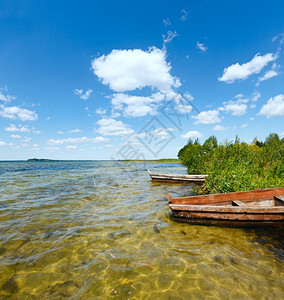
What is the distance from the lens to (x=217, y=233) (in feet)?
17.8

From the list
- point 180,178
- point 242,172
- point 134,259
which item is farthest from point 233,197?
point 180,178

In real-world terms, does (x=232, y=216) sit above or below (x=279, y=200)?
below

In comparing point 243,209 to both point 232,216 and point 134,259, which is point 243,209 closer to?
point 232,216

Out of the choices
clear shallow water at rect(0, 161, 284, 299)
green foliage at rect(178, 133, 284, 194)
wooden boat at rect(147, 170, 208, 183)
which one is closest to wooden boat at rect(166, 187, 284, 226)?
clear shallow water at rect(0, 161, 284, 299)

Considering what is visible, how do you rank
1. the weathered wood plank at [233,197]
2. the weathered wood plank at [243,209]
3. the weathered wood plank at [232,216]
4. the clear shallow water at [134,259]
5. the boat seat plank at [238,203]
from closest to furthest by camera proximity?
the clear shallow water at [134,259], the weathered wood plank at [243,209], the weathered wood plank at [232,216], the boat seat plank at [238,203], the weathered wood plank at [233,197]

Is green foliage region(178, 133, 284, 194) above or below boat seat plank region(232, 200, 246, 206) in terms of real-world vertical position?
above

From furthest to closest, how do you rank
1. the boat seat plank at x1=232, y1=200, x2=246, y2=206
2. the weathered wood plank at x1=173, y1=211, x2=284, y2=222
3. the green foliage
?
the green foliage → the boat seat plank at x1=232, y1=200, x2=246, y2=206 → the weathered wood plank at x1=173, y1=211, x2=284, y2=222

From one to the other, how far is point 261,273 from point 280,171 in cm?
862

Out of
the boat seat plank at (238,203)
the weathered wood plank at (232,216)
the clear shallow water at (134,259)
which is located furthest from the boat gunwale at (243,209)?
the boat seat plank at (238,203)

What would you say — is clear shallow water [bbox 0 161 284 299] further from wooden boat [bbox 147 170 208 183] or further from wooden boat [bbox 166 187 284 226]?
wooden boat [bbox 147 170 208 183]

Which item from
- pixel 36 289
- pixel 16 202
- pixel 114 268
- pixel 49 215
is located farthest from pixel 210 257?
pixel 16 202

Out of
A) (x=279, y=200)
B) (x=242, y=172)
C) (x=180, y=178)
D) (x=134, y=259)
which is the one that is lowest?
(x=134, y=259)

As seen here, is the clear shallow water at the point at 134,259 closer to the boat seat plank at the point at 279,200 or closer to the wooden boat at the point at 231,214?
the wooden boat at the point at 231,214

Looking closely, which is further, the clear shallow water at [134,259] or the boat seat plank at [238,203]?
the boat seat plank at [238,203]
